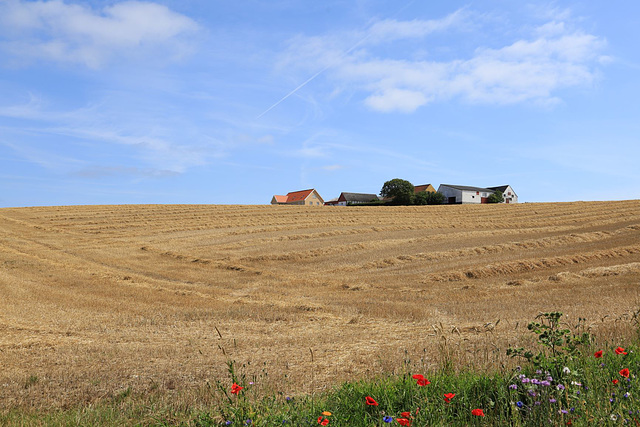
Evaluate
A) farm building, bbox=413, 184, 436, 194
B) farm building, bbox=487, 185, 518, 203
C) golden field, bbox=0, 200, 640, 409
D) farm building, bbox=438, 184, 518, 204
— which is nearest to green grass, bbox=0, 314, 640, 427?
golden field, bbox=0, 200, 640, 409

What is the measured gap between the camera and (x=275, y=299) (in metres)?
15.0

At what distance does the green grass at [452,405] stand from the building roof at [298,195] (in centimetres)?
9654

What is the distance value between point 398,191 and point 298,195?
97.6 feet

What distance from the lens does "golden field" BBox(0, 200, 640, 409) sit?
7.13 meters

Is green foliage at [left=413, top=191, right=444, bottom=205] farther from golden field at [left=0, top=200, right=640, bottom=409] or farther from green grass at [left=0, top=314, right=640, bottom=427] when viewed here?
green grass at [left=0, top=314, right=640, bottom=427]

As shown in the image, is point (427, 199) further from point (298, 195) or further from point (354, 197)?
point (298, 195)

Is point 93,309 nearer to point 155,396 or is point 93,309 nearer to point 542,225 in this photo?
point 155,396

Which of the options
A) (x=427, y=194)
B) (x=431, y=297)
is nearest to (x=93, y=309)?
(x=431, y=297)

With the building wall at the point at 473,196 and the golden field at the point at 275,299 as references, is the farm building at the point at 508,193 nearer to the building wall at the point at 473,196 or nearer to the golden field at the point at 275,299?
the building wall at the point at 473,196

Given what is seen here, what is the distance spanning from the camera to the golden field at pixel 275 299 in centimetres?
713

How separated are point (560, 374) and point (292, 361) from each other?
4166 mm

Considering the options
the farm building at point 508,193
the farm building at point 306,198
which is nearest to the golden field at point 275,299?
the farm building at point 306,198

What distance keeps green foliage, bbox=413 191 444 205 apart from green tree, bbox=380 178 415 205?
1.38 metres

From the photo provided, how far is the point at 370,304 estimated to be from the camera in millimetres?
13695
